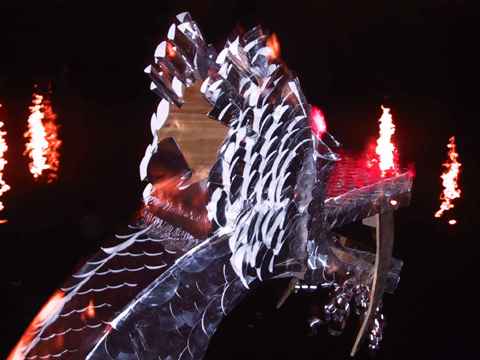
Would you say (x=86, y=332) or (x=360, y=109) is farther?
(x=360, y=109)

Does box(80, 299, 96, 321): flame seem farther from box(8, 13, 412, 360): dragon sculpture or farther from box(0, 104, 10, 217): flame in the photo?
box(0, 104, 10, 217): flame

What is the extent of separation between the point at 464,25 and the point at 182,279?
305 centimetres

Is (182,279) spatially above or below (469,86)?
below

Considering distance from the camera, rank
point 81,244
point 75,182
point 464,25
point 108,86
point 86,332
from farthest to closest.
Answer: point 464,25
point 75,182
point 81,244
point 108,86
point 86,332

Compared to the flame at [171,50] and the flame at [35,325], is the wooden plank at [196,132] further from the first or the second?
the flame at [35,325]

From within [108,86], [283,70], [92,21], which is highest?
[92,21]

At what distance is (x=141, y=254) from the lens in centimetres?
83

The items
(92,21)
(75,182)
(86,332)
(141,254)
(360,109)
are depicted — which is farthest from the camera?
(360,109)

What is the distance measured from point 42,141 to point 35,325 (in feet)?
9.02

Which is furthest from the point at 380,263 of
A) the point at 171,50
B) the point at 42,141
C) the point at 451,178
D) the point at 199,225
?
the point at 451,178

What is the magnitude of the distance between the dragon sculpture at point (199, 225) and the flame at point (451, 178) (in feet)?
11.4

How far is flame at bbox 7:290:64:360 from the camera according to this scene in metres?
0.74

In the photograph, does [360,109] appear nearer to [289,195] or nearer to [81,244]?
[81,244]

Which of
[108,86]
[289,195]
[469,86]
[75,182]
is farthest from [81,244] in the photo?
[469,86]
